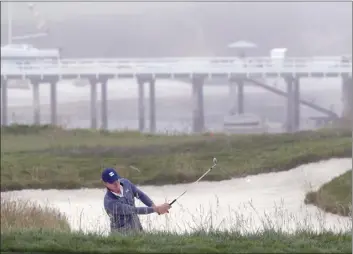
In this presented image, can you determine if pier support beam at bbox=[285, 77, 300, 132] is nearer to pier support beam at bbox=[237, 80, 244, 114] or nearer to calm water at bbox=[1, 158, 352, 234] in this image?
pier support beam at bbox=[237, 80, 244, 114]

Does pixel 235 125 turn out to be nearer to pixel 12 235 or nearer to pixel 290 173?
Result: pixel 290 173

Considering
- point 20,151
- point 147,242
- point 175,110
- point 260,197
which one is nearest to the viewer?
point 147,242

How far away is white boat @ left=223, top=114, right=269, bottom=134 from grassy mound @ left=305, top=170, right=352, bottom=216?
108 ft

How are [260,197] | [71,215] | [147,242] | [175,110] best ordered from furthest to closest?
[175,110] → [260,197] → [71,215] → [147,242]

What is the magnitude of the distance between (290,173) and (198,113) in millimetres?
33681

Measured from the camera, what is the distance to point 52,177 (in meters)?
19.3

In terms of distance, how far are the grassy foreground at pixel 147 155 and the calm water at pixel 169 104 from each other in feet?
86.1

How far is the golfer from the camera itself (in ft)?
24.9

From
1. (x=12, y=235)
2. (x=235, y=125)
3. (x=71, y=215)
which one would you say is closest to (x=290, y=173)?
(x=71, y=215)

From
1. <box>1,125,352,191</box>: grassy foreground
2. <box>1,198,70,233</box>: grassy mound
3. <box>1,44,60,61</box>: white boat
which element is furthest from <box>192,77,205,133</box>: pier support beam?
<box>1,198,70,233</box>: grassy mound

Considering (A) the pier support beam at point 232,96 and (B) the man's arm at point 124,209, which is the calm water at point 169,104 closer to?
(A) the pier support beam at point 232,96

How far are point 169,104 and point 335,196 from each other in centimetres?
5110

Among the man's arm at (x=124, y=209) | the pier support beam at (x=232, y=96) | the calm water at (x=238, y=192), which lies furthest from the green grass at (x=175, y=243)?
the pier support beam at (x=232, y=96)

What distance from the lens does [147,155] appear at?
76.3 feet
